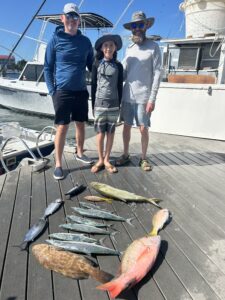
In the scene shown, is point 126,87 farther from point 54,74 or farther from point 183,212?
point 183,212

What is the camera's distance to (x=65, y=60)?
3.51m

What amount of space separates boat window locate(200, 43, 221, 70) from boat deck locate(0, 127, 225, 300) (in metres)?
3.36

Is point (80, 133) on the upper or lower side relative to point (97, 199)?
upper

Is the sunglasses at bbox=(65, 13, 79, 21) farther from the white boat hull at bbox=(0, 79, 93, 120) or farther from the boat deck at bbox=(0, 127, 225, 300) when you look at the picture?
the white boat hull at bbox=(0, 79, 93, 120)

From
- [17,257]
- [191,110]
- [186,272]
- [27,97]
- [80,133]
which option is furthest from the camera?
[27,97]

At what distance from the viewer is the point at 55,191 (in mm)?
3324

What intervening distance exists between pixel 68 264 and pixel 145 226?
0.88 meters

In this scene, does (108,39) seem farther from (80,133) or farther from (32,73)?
(32,73)

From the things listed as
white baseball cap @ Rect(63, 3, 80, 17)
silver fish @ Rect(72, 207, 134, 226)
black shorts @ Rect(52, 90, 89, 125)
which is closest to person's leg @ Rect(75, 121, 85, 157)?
black shorts @ Rect(52, 90, 89, 125)

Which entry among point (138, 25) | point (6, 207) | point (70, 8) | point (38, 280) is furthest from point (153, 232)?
point (70, 8)

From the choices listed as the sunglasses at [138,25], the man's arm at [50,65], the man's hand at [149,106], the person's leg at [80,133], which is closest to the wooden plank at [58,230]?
the person's leg at [80,133]

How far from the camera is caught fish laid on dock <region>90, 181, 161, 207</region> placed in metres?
3.07

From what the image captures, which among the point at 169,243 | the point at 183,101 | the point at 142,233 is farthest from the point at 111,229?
the point at 183,101

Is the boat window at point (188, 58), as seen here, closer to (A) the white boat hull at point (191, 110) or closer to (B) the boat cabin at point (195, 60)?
(B) the boat cabin at point (195, 60)
